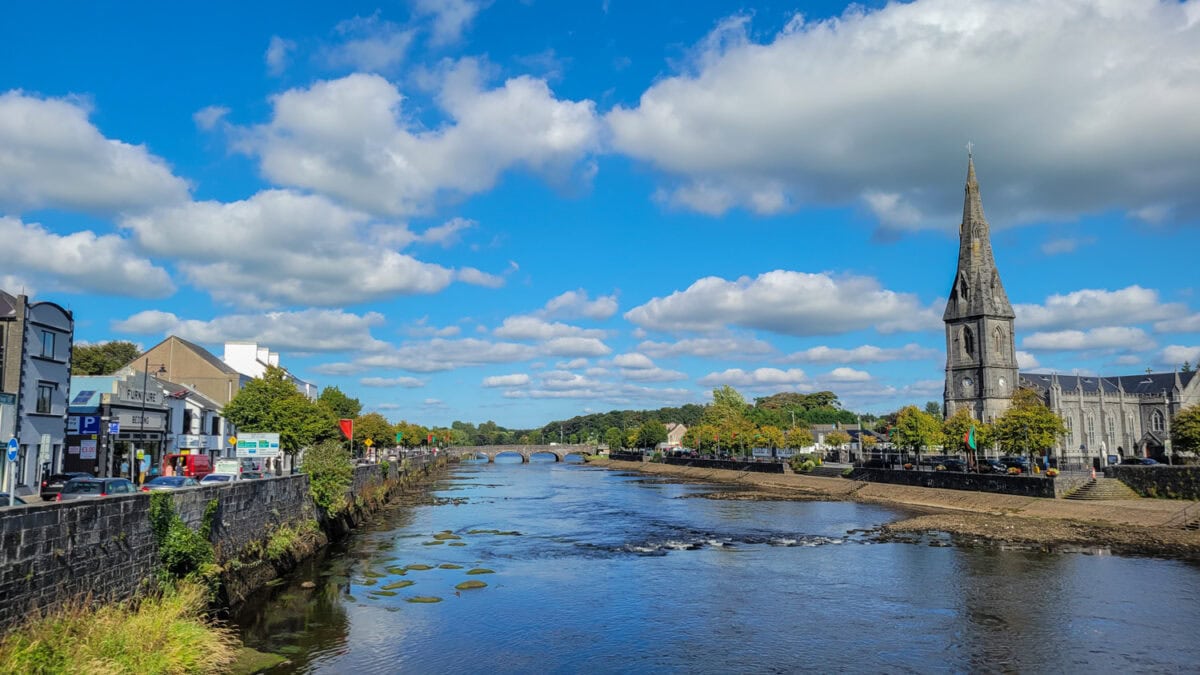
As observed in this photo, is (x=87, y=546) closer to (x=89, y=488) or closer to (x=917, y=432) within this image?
(x=89, y=488)

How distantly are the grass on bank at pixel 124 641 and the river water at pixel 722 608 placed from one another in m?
2.23

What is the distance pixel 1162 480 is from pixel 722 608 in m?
46.3

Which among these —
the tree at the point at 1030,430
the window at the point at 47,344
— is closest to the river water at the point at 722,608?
the window at the point at 47,344

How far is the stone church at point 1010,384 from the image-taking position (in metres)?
119

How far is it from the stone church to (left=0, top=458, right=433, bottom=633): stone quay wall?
11339cm

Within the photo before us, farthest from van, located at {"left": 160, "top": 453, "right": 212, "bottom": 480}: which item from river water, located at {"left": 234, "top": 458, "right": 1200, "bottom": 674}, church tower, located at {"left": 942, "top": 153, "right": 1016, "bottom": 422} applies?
church tower, located at {"left": 942, "top": 153, "right": 1016, "bottom": 422}

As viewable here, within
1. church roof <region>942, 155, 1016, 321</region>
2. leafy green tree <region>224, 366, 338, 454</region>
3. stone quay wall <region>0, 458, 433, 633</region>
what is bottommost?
stone quay wall <region>0, 458, 433, 633</region>

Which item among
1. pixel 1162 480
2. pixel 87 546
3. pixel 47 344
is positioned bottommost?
pixel 1162 480

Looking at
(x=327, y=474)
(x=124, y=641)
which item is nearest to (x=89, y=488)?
(x=327, y=474)

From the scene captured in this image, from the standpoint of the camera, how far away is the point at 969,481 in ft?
221

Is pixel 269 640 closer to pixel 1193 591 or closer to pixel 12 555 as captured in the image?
pixel 12 555

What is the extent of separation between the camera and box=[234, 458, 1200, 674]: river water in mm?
23188

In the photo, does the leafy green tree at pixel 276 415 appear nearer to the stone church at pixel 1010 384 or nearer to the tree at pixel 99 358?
the tree at pixel 99 358

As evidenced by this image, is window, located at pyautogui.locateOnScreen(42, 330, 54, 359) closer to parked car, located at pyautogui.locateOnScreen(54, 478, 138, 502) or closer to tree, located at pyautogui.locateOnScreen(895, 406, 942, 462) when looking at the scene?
parked car, located at pyautogui.locateOnScreen(54, 478, 138, 502)
